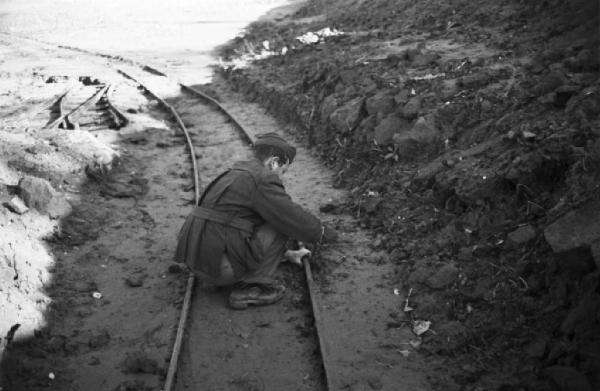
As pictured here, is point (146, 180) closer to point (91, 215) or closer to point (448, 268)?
point (91, 215)

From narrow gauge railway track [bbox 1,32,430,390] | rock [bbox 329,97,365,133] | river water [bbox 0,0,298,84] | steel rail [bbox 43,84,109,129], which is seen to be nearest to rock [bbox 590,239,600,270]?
narrow gauge railway track [bbox 1,32,430,390]

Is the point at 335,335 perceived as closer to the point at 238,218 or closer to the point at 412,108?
the point at 238,218

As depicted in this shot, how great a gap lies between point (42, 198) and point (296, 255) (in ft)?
11.6

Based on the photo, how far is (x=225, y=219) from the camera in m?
5.30

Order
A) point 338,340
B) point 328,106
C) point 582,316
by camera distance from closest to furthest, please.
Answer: point 582,316 → point 338,340 → point 328,106

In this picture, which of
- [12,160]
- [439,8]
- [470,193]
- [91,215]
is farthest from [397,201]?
[439,8]

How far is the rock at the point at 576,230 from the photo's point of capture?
446cm

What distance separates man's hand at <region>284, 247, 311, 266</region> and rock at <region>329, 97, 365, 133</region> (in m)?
3.79

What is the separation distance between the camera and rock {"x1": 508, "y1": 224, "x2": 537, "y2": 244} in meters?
5.21

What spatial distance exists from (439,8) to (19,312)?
38.7 ft

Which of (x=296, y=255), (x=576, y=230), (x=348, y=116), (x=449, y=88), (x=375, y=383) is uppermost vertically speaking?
(x=449, y=88)

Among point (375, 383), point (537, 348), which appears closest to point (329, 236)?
point (375, 383)

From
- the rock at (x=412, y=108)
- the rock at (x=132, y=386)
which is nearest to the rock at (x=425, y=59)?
the rock at (x=412, y=108)

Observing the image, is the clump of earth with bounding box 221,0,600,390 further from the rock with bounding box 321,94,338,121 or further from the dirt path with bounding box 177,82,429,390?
the dirt path with bounding box 177,82,429,390
